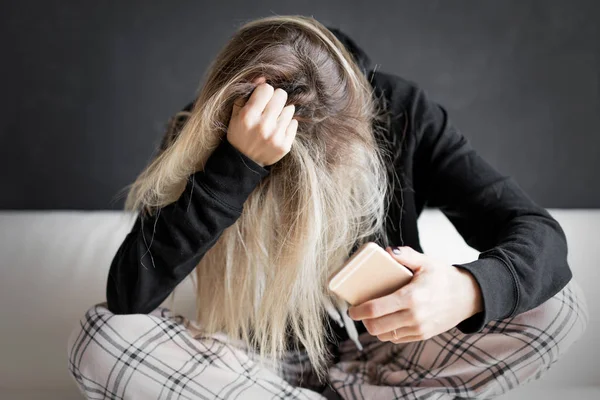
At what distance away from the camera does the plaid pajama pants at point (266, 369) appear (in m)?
0.79

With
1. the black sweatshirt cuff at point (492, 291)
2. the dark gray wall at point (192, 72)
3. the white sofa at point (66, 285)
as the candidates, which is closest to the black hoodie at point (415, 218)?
the black sweatshirt cuff at point (492, 291)

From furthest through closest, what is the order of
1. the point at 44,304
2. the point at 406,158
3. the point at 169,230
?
1. the point at 44,304
2. the point at 406,158
3. the point at 169,230

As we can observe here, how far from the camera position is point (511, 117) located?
1.40 metres

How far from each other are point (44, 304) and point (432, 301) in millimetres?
743

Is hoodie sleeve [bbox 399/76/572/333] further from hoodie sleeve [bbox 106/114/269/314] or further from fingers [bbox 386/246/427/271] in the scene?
hoodie sleeve [bbox 106/114/269/314]

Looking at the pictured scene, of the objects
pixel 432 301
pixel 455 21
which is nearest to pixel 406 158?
pixel 432 301

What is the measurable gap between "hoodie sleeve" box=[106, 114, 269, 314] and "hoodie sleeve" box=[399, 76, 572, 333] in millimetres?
294

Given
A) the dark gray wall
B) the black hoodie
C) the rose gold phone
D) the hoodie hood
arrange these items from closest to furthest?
1. the rose gold phone
2. the black hoodie
3. the hoodie hood
4. the dark gray wall

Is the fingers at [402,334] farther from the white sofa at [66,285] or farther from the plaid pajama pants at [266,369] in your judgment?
the white sofa at [66,285]

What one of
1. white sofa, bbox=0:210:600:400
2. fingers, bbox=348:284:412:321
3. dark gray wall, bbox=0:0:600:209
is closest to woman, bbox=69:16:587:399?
fingers, bbox=348:284:412:321

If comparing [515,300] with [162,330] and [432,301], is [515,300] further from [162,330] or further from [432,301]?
[162,330]

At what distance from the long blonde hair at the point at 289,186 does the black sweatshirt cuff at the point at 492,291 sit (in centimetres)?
19

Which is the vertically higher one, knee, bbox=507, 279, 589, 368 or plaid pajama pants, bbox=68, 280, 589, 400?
knee, bbox=507, 279, 589, 368

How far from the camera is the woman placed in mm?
738
